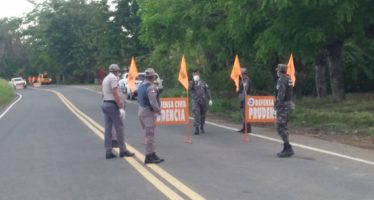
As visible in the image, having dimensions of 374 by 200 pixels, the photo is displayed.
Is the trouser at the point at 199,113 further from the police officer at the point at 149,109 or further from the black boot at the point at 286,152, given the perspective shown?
the police officer at the point at 149,109

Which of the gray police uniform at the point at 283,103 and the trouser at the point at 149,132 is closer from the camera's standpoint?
the trouser at the point at 149,132

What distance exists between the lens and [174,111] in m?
15.6

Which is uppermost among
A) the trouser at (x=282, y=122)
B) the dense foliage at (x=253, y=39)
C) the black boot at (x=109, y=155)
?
the dense foliage at (x=253, y=39)

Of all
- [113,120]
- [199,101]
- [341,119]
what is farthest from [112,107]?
[341,119]

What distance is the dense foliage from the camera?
66.3 feet

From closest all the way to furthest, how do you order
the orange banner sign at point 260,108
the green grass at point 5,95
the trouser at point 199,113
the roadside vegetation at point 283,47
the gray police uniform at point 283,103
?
the gray police uniform at point 283,103
the orange banner sign at point 260,108
the trouser at point 199,113
the roadside vegetation at point 283,47
the green grass at point 5,95

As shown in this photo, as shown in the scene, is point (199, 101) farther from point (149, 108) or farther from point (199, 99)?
point (149, 108)

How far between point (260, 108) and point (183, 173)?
5.78 m

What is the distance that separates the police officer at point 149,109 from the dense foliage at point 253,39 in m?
7.66

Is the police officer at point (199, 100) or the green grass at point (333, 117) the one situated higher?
the police officer at point (199, 100)

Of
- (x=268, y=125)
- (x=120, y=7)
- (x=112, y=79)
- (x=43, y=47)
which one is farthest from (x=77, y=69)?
(x=112, y=79)

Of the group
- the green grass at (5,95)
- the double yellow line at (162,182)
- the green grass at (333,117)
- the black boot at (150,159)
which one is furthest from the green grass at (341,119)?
the green grass at (5,95)

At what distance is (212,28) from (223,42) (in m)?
0.75

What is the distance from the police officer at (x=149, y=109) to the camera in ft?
38.3
